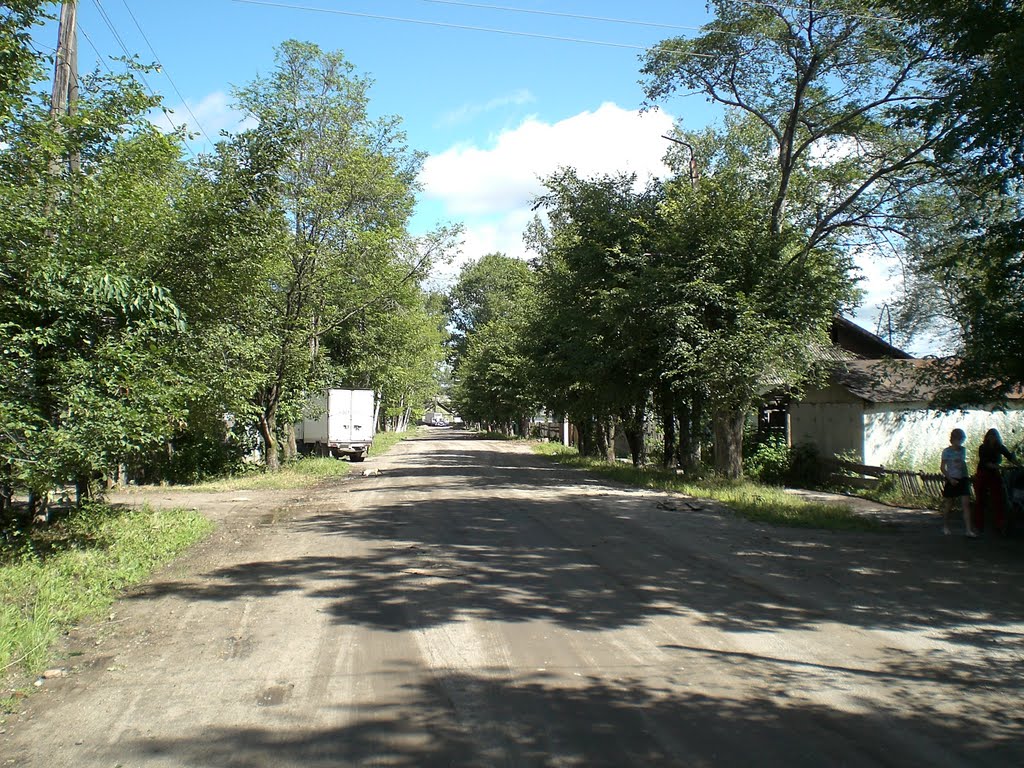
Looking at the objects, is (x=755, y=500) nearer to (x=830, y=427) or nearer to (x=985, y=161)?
(x=985, y=161)

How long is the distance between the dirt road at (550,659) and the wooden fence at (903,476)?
17.7 ft

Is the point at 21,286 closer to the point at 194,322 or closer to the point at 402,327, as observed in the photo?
the point at 194,322

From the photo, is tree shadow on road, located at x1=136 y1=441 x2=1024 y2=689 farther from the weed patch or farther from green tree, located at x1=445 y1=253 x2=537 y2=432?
green tree, located at x1=445 y1=253 x2=537 y2=432

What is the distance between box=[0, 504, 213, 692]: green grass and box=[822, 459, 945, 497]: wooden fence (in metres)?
12.2

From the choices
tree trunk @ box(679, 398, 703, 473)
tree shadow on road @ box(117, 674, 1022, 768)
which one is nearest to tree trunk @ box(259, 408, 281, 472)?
tree trunk @ box(679, 398, 703, 473)

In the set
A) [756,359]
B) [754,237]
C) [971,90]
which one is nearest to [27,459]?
[971,90]

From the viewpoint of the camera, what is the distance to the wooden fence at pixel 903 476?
1600 cm

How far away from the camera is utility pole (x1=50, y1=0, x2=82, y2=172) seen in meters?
11.4

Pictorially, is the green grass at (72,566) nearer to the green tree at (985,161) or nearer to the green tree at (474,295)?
the green tree at (985,161)

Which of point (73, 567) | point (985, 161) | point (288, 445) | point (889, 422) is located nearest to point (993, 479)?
point (985, 161)

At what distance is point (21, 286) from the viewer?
29.6 feet

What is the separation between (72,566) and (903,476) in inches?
606

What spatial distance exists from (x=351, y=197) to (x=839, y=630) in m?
20.8

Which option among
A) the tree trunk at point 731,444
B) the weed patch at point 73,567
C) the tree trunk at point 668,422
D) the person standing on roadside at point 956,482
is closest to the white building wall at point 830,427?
the tree trunk at point 668,422
